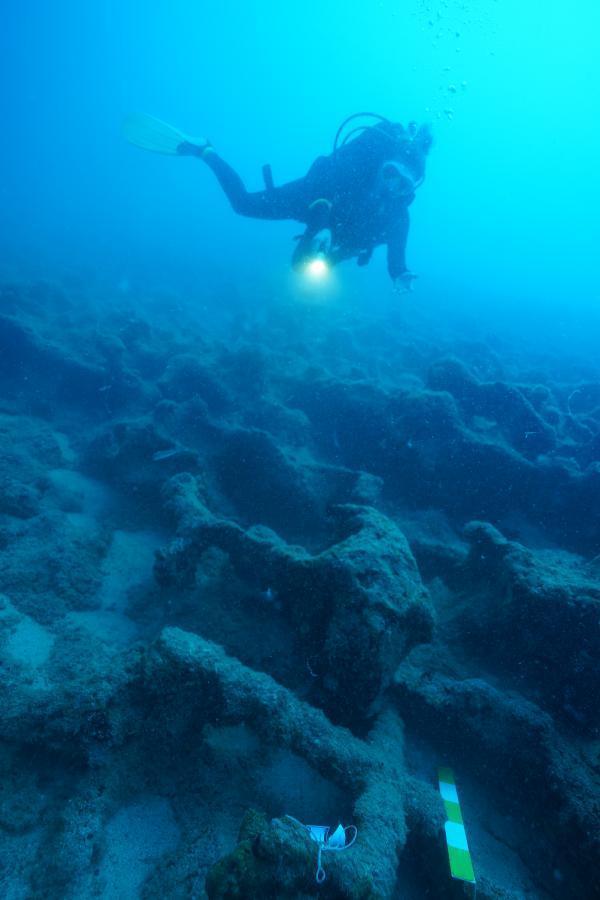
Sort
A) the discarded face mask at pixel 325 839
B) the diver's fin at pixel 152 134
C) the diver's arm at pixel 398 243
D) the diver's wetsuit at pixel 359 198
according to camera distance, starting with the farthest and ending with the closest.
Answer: the diver's fin at pixel 152 134 → the diver's arm at pixel 398 243 → the diver's wetsuit at pixel 359 198 → the discarded face mask at pixel 325 839

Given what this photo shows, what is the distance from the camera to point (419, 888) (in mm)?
2518

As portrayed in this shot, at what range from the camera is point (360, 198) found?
7691 mm

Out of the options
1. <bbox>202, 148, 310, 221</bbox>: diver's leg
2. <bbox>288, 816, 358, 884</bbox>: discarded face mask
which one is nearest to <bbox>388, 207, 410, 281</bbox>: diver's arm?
<bbox>202, 148, 310, 221</bbox>: diver's leg

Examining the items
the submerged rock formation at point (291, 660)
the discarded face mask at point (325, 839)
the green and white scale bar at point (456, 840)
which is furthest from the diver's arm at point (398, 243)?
the discarded face mask at point (325, 839)

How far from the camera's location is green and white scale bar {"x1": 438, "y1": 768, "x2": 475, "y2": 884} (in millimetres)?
2377

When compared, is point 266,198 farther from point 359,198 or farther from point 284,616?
point 284,616

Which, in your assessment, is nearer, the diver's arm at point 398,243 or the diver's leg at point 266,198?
the diver's arm at point 398,243

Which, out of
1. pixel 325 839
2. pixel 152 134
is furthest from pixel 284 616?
pixel 152 134

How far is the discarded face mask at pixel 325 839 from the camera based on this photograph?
5.86 ft

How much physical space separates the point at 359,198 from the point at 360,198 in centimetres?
2

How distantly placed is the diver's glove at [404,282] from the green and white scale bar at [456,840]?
780 centimetres

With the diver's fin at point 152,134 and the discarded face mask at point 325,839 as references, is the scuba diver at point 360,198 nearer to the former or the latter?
the diver's fin at point 152,134

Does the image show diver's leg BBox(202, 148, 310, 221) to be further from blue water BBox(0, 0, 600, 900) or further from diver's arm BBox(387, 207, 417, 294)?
blue water BBox(0, 0, 600, 900)

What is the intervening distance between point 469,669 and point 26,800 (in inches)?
132
